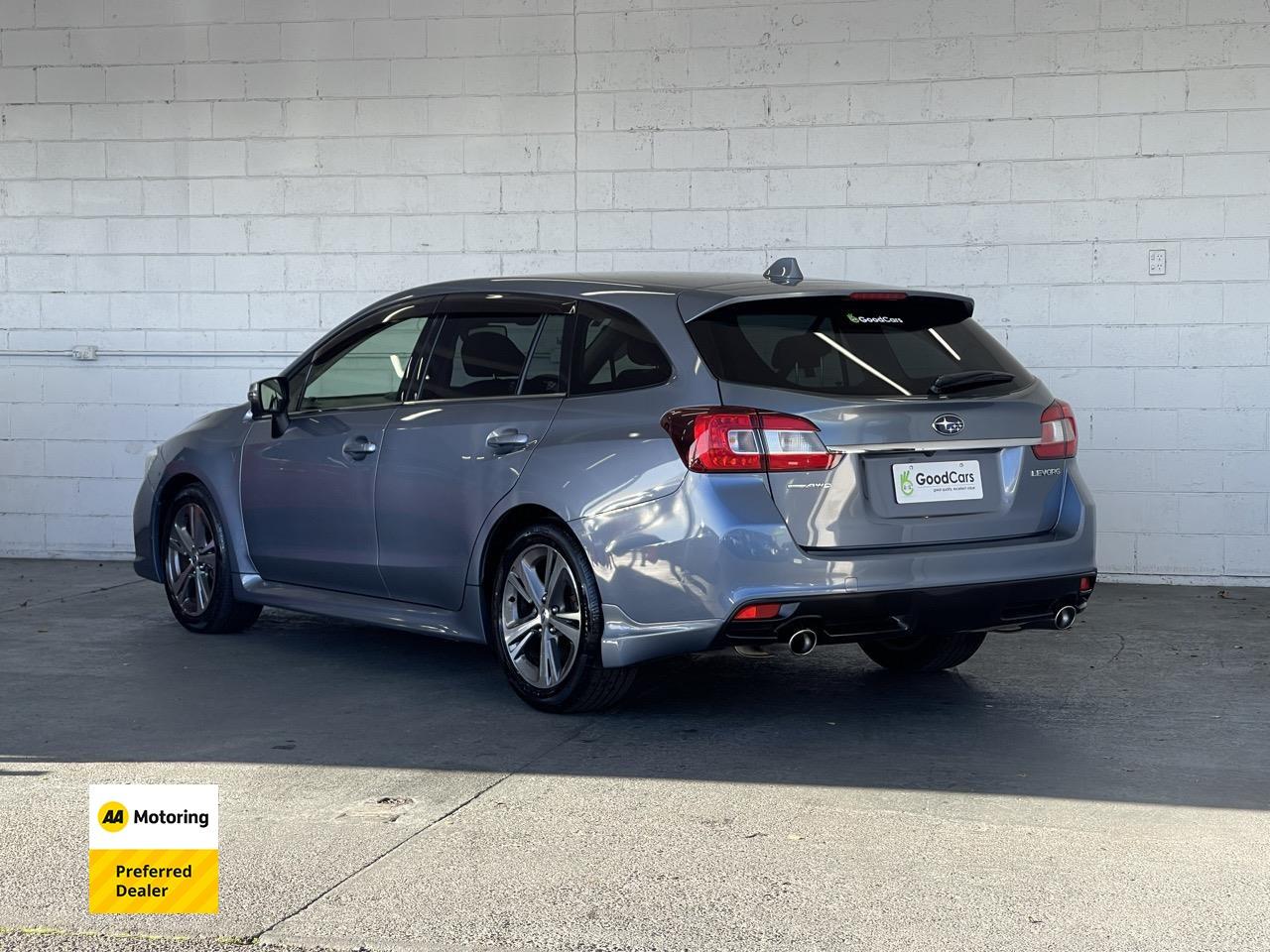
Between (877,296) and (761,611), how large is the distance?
1227 mm

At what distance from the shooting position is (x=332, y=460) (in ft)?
23.1

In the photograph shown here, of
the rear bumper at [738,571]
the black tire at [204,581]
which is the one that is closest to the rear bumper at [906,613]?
the rear bumper at [738,571]

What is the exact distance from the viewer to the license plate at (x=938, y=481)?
5609 mm

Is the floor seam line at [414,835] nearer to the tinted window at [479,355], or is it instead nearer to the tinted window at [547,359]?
the tinted window at [547,359]

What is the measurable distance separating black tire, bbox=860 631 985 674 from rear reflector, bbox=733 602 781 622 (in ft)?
4.83

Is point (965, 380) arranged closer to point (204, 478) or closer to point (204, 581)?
point (204, 478)

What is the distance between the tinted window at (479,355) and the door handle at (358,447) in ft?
1.05

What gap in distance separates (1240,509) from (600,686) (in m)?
5.08

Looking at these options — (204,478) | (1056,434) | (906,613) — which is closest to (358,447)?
(204,478)

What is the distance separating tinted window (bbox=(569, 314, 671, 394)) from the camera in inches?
229

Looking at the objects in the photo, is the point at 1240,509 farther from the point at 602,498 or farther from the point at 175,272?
the point at 175,272

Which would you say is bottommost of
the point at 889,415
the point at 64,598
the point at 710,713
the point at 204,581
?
the point at 64,598

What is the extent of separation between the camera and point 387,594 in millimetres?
6836

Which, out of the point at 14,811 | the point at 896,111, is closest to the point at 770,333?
the point at 14,811
